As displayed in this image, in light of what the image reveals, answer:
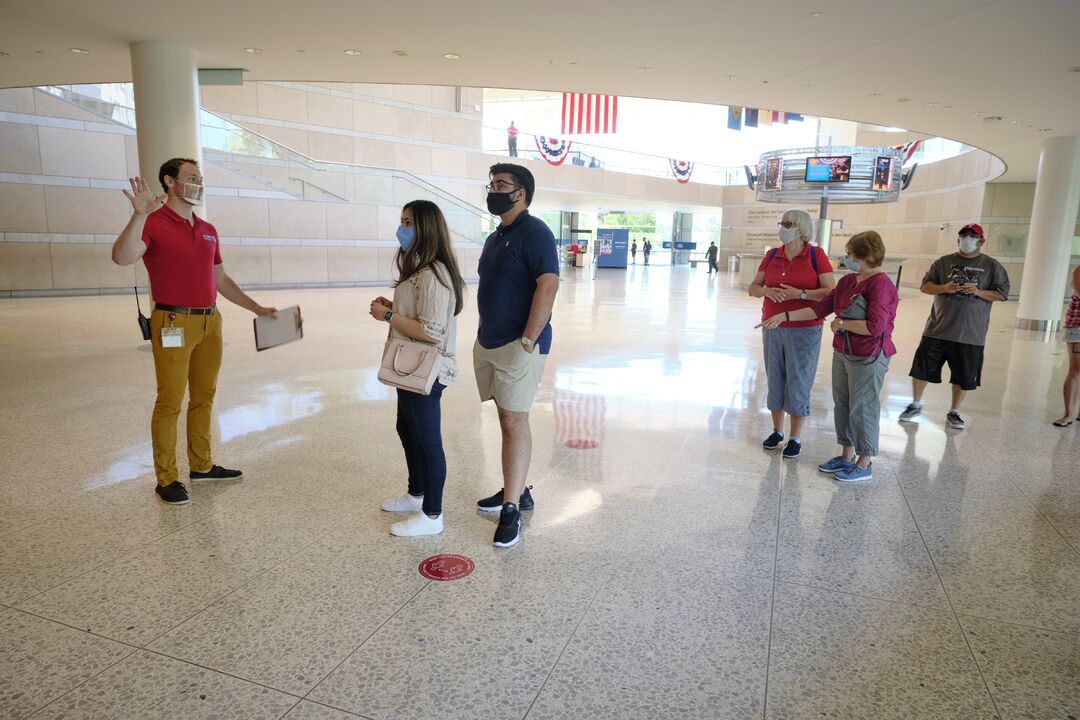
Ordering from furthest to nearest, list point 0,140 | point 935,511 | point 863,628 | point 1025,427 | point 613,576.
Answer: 1. point 0,140
2. point 1025,427
3. point 935,511
4. point 613,576
5. point 863,628

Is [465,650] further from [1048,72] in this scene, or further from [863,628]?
[1048,72]

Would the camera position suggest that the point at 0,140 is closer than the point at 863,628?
No

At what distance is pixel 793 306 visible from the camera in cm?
444

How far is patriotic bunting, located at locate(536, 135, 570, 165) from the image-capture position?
2952 centimetres

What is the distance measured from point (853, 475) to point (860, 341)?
33.9 inches

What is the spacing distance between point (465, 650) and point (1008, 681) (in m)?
1.90

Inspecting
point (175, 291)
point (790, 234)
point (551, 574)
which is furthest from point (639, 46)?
point (551, 574)

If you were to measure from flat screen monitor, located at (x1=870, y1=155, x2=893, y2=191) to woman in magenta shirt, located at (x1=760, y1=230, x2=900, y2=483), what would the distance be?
22.0 m

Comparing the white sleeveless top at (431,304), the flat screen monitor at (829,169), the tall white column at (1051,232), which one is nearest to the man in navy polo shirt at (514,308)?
the white sleeveless top at (431,304)

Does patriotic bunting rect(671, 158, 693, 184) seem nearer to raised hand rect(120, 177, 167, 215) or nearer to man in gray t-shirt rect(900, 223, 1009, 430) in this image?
man in gray t-shirt rect(900, 223, 1009, 430)

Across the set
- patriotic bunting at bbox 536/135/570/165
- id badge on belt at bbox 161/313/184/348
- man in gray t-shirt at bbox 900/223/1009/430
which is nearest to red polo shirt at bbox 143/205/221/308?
id badge on belt at bbox 161/313/184/348

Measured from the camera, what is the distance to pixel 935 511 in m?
3.75

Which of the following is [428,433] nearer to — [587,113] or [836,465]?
[836,465]

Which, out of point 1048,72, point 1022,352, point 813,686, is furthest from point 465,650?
point 1022,352
